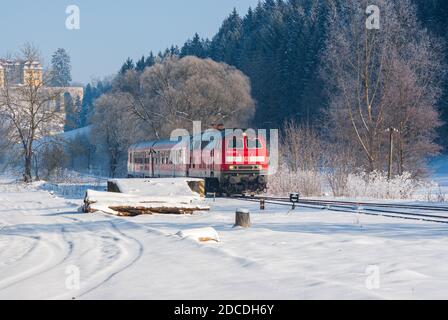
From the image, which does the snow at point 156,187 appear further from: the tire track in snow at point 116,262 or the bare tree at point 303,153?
the bare tree at point 303,153

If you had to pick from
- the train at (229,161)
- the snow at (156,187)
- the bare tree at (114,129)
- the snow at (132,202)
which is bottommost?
the snow at (132,202)

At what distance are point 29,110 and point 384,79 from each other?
24597mm

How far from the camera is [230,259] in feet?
34.6

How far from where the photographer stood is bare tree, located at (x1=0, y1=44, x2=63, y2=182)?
47250 mm

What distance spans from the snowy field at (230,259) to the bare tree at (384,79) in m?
18.5

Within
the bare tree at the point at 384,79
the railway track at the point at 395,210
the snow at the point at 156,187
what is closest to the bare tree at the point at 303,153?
the bare tree at the point at 384,79

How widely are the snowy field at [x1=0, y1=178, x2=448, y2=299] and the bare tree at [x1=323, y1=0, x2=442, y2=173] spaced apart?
1849 cm

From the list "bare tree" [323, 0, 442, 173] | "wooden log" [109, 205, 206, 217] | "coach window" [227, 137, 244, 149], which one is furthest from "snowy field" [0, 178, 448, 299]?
"bare tree" [323, 0, 442, 173]

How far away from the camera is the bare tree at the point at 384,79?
3525 cm

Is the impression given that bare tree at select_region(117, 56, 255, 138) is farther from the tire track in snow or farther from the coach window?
the tire track in snow

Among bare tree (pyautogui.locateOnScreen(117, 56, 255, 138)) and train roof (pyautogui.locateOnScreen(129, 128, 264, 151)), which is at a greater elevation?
bare tree (pyautogui.locateOnScreen(117, 56, 255, 138))

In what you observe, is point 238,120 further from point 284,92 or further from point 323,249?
point 323,249

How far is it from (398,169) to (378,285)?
1209 inches

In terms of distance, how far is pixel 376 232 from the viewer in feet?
46.5
